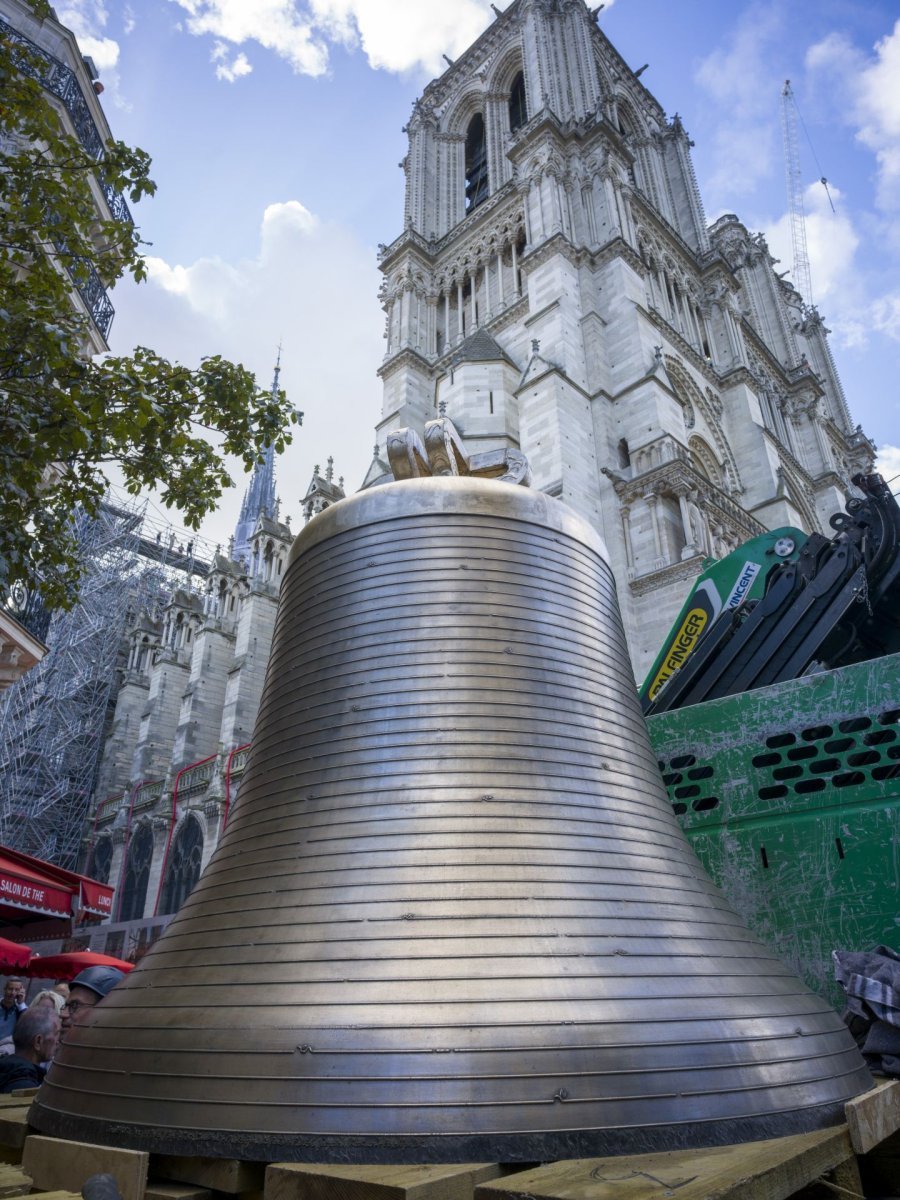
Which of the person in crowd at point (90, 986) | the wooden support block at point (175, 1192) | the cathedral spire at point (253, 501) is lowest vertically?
the wooden support block at point (175, 1192)

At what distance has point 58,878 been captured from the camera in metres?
8.99

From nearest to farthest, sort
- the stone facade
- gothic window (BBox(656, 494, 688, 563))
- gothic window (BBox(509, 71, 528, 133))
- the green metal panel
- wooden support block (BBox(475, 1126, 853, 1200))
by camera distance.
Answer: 1. wooden support block (BBox(475, 1126, 853, 1200))
2. the green metal panel
3. gothic window (BBox(656, 494, 688, 563))
4. the stone facade
5. gothic window (BBox(509, 71, 528, 133))

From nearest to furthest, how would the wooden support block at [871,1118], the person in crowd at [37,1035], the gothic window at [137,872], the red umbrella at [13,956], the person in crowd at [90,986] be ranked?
the wooden support block at [871,1118] < the person in crowd at [37,1035] < the person in crowd at [90,986] < the red umbrella at [13,956] < the gothic window at [137,872]

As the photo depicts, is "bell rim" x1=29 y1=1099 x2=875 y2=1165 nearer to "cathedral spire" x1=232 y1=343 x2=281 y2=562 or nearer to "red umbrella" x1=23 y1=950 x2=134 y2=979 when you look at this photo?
"red umbrella" x1=23 y1=950 x2=134 y2=979

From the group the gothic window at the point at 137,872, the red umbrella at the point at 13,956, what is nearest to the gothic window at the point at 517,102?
the gothic window at the point at 137,872

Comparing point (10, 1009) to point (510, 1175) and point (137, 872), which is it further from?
point (137, 872)

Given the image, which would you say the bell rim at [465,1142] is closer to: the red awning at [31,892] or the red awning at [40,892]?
the red awning at [31,892]

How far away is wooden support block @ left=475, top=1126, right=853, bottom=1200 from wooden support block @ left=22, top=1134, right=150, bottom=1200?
Result: 0.78 m

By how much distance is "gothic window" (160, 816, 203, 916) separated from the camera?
2411 cm

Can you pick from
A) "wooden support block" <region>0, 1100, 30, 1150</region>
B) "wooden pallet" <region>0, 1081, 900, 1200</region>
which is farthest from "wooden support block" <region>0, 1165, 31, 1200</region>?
"wooden support block" <region>0, 1100, 30, 1150</region>

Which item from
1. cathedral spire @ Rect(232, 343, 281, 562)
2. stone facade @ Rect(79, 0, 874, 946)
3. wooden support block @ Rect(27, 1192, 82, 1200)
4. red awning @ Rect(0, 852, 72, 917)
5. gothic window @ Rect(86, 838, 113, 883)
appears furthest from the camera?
cathedral spire @ Rect(232, 343, 281, 562)

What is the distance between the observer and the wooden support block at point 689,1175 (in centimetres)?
130

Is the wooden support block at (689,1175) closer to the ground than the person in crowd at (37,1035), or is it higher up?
closer to the ground

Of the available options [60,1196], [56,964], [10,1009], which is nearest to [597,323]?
[56,964]
